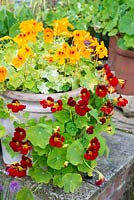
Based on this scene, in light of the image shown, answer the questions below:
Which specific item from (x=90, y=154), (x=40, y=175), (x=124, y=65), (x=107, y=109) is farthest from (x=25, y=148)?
(x=124, y=65)

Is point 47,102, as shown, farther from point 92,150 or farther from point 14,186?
point 14,186

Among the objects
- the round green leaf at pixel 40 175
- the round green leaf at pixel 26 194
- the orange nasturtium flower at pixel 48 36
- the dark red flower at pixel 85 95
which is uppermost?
the orange nasturtium flower at pixel 48 36

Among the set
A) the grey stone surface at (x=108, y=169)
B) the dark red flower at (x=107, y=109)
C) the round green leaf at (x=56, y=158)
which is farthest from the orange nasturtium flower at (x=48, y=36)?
the grey stone surface at (x=108, y=169)

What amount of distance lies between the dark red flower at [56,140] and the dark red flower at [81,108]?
0.11 m

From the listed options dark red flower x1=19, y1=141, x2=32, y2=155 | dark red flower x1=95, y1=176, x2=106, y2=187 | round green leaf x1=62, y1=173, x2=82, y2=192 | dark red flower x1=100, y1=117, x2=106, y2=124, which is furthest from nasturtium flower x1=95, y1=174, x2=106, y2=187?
dark red flower x1=19, y1=141, x2=32, y2=155

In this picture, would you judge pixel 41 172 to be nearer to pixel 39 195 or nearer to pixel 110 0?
pixel 39 195

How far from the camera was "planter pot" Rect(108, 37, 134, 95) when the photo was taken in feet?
8.86

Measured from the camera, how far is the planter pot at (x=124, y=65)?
2.70m

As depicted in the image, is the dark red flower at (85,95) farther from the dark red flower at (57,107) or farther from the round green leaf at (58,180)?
the round green leaf at (58,180)

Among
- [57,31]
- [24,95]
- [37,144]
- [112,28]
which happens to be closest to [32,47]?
[57,31]

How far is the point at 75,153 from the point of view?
4.83ft

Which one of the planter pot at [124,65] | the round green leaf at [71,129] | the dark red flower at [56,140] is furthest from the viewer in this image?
the planter pot at [124,65]

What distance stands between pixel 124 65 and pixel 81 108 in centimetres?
133

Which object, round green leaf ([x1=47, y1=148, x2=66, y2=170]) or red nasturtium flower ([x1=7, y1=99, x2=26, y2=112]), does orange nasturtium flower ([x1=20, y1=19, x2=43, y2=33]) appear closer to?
red nasturtium flower ([x1=7, y1=99, x2=26, y2=112])
